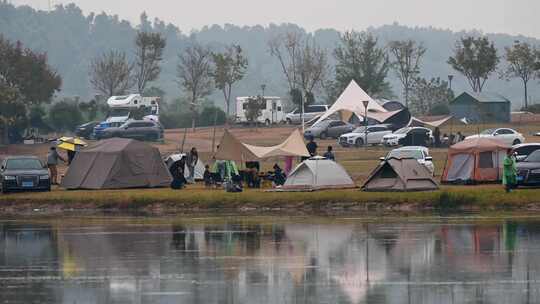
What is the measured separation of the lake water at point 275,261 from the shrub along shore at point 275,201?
11.5 feet

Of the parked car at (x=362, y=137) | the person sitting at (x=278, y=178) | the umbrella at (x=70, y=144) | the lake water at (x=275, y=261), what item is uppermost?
the umbrella at (x=70, y=144)

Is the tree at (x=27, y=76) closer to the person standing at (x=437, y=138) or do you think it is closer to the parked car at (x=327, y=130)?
the parked car at (x=327, y=130)

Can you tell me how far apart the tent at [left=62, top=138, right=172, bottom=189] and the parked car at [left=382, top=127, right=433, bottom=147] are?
27.3 metres

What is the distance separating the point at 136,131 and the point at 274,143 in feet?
31.1

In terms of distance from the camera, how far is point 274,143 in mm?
73125

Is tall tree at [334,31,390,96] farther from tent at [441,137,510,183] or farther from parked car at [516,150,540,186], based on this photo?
parked car at [516,150,540,186]

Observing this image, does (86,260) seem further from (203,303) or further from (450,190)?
(450,190)

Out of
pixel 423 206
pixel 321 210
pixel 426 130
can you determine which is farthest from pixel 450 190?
pixel 426 130

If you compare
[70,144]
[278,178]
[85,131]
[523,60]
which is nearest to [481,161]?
[278,178]

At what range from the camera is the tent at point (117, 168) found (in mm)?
44188

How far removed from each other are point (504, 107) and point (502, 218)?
55.1m

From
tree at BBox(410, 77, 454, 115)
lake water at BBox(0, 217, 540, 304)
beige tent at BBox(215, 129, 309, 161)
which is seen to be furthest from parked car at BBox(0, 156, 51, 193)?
tree at BBox(410, 77, 454, 115)

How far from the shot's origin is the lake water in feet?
71.2

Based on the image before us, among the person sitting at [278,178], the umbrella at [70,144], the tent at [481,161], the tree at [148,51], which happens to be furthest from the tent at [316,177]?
the tree at [148,51]
